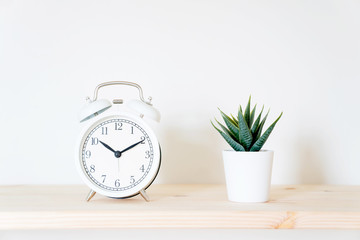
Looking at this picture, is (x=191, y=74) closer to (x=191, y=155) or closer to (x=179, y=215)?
(x=191, y=155)

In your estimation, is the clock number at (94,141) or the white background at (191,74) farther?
the white background at (191,74)

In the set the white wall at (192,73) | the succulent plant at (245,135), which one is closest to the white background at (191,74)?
the white wall at (192,73)

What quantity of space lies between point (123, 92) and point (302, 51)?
0.50 metres

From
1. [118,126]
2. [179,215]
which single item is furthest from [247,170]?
[118,126]

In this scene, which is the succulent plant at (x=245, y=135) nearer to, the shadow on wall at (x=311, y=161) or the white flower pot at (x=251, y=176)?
the white flower pot at (x=251, y=176)

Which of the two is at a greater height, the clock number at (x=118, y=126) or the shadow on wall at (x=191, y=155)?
the clock number at (x=118, y=126)

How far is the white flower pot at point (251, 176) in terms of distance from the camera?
79 centimetres

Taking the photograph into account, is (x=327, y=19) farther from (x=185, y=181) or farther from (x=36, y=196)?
(x=36, y=196)

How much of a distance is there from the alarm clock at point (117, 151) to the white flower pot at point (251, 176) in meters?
0.17

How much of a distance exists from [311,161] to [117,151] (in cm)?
55

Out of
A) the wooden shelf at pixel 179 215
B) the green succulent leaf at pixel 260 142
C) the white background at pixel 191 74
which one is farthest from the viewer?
the white background at pixel 191 74

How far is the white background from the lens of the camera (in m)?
1.06

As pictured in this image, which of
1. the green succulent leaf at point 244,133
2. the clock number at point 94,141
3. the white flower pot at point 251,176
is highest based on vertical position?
the green succulent leaf at point 244,133

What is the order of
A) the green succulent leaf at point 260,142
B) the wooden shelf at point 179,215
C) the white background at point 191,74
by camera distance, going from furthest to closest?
the white background at point 191,74 < the green succulent leaf at point 260,142 < the wooden shelf at point 179,215
